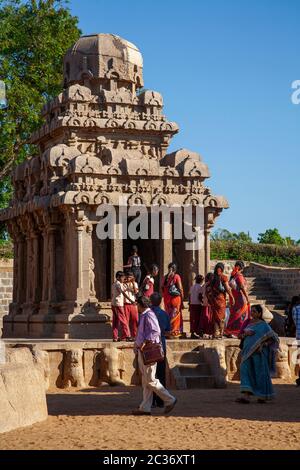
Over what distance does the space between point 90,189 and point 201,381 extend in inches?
239

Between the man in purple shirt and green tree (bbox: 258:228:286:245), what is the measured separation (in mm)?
33150

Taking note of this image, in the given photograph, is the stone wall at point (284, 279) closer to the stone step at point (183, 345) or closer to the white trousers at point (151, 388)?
the stone step at point (183, 345)

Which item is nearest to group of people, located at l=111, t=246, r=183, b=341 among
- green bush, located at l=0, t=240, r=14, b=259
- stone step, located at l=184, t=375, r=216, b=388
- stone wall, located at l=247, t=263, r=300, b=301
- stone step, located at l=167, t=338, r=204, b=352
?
stone step, located at l=167, t=338, r=204, b=352

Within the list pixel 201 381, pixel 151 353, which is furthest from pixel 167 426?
pixel 201 381

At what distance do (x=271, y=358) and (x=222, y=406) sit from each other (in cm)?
109

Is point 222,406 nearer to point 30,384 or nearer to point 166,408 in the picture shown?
point 166,408

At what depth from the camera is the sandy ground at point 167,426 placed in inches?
364

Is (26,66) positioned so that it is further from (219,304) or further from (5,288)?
(219,304)

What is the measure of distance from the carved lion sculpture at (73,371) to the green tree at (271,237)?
29.5 meters

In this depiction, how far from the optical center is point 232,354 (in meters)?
16.9

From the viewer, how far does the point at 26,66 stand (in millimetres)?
34375

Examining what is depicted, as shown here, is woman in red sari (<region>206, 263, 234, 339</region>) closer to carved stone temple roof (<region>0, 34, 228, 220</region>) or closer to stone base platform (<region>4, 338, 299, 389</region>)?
stone base platform (<region>4, 338, 299, 389</region>)

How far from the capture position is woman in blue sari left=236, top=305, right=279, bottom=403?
1303 centimetres
